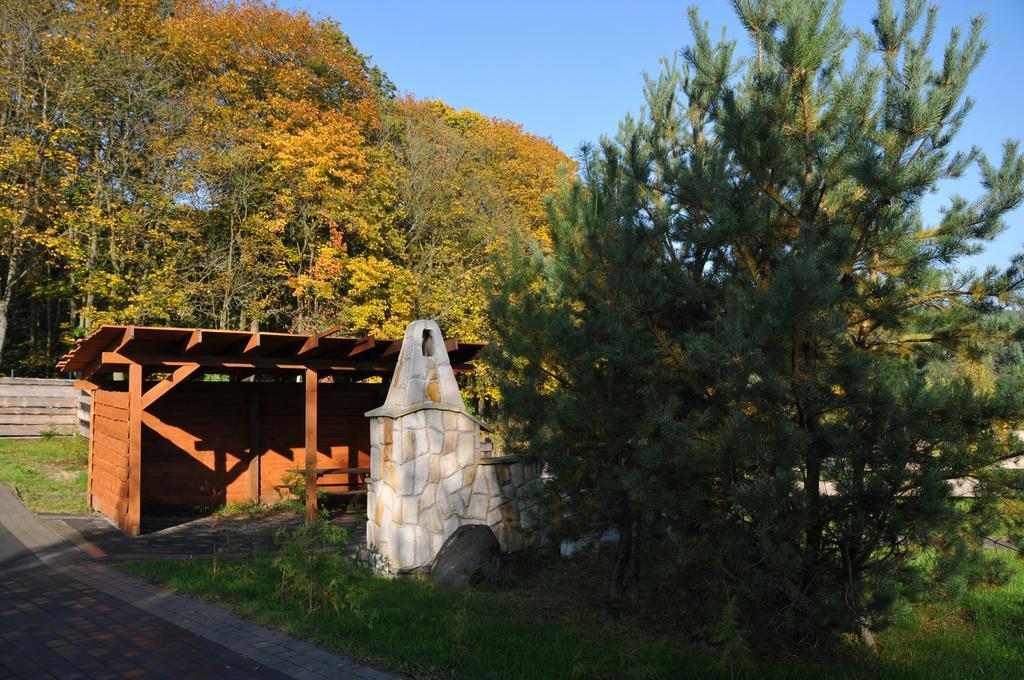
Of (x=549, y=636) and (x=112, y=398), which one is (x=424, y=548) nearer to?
(x=549, y=636)

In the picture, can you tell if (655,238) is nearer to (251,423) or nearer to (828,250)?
(828,250)

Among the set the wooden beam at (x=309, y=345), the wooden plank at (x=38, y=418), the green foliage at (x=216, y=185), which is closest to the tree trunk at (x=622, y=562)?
the wooden beam at (x=309, y=345)

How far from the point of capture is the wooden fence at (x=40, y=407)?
17406 millimetres

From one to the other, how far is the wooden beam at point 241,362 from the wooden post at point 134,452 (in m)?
0.21

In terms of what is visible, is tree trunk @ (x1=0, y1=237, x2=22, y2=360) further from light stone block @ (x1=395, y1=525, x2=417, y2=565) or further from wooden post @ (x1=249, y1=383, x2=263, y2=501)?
light stone block @ (x1=395, y1=525, x2=417, y2=565)

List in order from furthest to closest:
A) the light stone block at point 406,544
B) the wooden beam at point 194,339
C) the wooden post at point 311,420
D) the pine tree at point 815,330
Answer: the wooden post at point 311,420, the wooden beam at point 194,339, the light stone block at point 406,544, the pine tree at point 815,330

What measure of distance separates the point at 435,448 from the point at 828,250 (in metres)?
5.48

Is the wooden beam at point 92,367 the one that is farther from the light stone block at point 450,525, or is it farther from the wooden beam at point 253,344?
the light stone block at point 450,525

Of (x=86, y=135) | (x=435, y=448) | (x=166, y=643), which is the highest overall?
(x=86, y=135)

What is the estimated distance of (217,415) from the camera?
13.5m

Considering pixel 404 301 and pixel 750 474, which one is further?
pixel 404 301

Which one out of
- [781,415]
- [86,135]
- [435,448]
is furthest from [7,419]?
[781,415]

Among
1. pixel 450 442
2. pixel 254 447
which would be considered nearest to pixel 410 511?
pixel 450 442

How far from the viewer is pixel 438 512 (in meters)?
8.93
